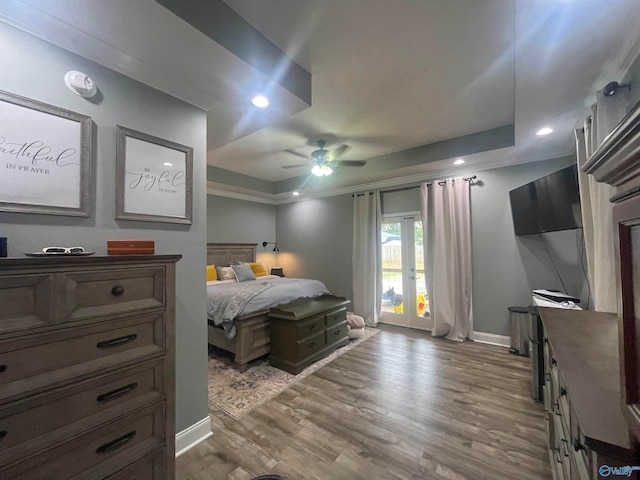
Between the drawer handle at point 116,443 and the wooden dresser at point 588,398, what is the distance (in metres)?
1.69

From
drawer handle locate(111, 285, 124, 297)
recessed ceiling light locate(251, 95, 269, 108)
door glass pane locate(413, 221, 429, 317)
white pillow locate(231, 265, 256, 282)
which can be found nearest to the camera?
drawer handle locate(111, 285, 124, 297)

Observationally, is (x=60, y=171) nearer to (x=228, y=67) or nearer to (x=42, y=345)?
(x=42, y=345)

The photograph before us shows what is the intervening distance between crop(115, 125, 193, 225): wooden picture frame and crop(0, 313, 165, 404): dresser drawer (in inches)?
28.0

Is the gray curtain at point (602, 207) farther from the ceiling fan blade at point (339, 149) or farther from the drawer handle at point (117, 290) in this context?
the drawer handle at point (117, 290)

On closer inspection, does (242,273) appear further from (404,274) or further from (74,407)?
(74,407)

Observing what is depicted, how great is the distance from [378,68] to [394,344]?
341 centimetres

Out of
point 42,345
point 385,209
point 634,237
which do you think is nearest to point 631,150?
point 634,237

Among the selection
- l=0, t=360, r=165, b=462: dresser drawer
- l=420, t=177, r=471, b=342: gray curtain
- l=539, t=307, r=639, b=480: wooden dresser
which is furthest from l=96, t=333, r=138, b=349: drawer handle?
l=420, t=177, r=471, b=342: gray curtain

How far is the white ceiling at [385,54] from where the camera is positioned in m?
1.31

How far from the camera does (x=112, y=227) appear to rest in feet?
5.04

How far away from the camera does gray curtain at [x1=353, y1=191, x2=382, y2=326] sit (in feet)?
15.4

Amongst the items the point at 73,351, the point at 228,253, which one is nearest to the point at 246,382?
the point at 73,351

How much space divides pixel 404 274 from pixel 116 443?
417 centimetres

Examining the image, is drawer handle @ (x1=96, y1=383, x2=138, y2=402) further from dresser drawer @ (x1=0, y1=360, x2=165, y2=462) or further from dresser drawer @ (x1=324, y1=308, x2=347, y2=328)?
dresser drawer @ (x1=324, y1=308, x2=347, y2=328)
